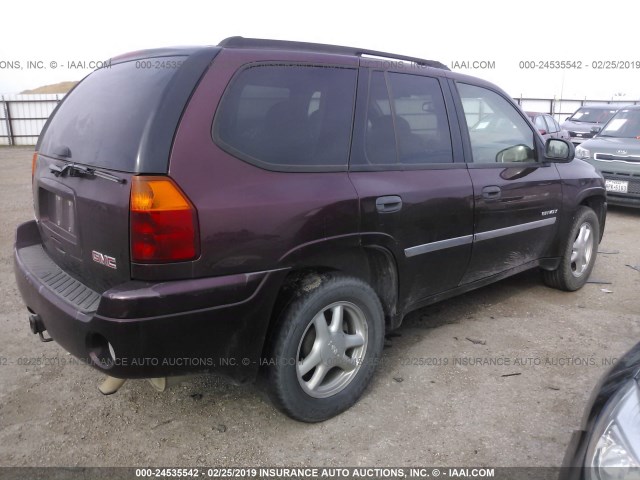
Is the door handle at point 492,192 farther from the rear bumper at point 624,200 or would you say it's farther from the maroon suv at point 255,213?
the rear bumper at point 624,200

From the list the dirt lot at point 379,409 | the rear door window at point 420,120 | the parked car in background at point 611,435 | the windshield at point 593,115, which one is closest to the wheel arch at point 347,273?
the dirt lot at point 379,409

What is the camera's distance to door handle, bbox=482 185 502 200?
3.47m

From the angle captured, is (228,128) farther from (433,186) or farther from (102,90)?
(433,186)

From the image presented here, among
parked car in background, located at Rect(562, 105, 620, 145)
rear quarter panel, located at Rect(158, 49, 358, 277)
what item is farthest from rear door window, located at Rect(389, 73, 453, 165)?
parked car in background, located at Rect(562, 105, 620, 145)

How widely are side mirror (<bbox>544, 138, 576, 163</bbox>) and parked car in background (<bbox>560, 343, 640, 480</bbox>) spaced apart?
259 cm

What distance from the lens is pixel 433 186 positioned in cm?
312

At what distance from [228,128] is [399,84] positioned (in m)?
1.26

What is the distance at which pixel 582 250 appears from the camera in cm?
469

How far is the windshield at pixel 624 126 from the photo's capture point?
29.4 feet

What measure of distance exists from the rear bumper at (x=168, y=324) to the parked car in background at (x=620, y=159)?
7471mm

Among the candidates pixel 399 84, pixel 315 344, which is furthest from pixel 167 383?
pixel 399 84

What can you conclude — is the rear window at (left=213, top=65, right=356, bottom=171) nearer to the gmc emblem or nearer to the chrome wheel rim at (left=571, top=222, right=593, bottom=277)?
the gmc emblem

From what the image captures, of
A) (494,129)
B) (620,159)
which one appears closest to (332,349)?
(494,129)

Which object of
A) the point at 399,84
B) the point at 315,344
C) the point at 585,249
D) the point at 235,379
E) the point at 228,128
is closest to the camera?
the point at 228,128
